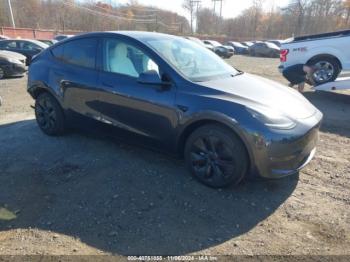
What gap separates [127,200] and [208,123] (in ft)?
3.99

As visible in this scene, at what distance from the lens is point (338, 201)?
3.43 meters

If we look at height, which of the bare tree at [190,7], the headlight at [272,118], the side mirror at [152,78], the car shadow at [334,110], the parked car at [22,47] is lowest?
the car shadow at [334,110]

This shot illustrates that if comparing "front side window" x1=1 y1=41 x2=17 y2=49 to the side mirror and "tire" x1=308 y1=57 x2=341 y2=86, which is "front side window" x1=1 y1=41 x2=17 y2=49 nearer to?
"tire" x1=308 y1=57 x2=341 y2=86

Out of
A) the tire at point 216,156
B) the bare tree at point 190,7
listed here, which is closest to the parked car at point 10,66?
the tire at point 216,156

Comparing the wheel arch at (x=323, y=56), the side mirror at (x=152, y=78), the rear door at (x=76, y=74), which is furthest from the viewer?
the wheel arch at (x=323, y=56)

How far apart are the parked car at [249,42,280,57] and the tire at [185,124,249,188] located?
104ft

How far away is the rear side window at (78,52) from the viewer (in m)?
4.46

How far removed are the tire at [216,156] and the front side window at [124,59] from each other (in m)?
0.99

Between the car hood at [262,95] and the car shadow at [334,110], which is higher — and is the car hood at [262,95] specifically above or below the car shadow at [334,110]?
above

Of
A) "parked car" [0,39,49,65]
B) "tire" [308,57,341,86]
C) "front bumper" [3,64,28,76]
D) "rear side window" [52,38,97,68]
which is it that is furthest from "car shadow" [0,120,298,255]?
"parked car" [0,39,49,65]

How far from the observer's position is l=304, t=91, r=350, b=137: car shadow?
5.88 metres

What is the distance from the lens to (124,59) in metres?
4.14

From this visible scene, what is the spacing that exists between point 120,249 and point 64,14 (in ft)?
233

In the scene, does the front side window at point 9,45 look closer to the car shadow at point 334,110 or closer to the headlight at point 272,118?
the car shadow at point 334,110
